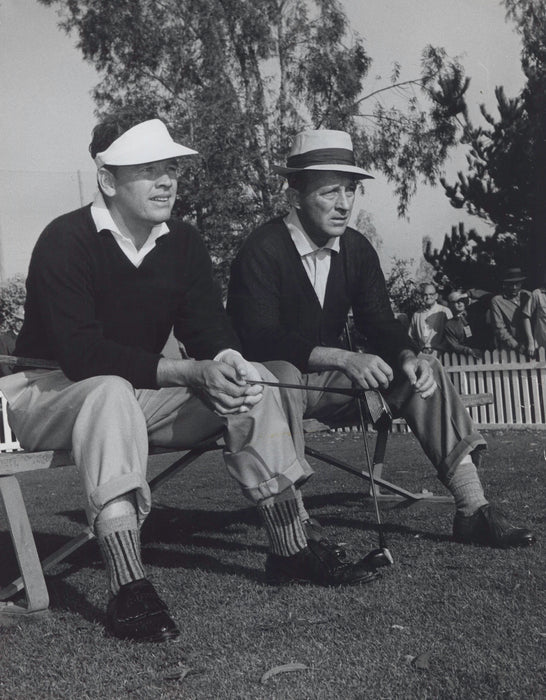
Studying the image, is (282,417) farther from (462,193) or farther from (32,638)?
(462,193)

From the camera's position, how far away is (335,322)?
14.7 feet

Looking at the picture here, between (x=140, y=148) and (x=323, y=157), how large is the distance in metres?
1.16

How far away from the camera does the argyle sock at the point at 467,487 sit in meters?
3.88

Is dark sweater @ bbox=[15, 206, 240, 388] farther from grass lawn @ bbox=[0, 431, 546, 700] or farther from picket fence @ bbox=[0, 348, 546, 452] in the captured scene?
picket fence @ bbox=[0, 348, 546, 452]

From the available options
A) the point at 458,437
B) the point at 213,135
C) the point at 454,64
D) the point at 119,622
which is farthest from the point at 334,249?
the point at 454,64

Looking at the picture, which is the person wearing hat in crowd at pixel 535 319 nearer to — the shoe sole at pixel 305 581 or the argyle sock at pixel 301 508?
the argyle sock at pixel 301 508

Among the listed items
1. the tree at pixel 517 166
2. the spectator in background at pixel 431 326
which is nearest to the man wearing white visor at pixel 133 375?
the spectator in background at pixel 431 326

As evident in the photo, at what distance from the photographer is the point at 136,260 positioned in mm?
3559

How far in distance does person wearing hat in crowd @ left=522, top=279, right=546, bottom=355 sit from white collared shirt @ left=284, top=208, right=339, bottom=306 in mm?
9430

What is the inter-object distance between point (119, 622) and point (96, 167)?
1718 mm

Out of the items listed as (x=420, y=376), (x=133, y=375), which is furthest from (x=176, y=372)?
(x=420, y=376)

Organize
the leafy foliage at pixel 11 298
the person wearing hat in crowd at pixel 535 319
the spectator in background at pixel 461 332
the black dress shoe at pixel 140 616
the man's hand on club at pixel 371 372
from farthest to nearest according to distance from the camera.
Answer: the leafy foliage at pixel 11 298 → the spectator in background at pixel 461 332 → the person wearing hat in crowd at pixel 535 319 → the man's hand on club at pixel 371 372 → the black dress shoe at pixel 140 616

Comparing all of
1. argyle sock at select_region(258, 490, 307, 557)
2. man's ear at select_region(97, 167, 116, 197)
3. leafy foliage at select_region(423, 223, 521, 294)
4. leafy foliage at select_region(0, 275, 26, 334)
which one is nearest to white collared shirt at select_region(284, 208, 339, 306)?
man's ear at select_region(97, 167, 116, 197)

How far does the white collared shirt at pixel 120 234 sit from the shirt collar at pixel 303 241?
3.04 feet
